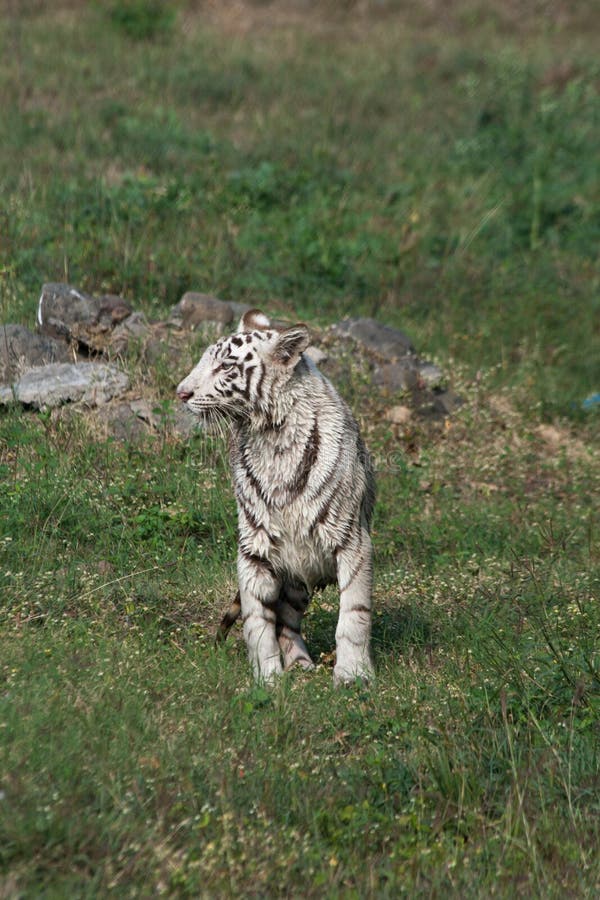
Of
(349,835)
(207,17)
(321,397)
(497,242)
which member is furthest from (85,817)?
(207,17)

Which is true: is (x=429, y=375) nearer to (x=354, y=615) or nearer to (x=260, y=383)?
(x=260, y=383)

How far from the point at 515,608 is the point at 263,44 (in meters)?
14.5

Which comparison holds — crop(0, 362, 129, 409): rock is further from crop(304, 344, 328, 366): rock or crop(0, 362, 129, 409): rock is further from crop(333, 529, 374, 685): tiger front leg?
crop(333, 529, 374, 685): tiger front leg

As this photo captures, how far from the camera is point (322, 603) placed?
759 cm

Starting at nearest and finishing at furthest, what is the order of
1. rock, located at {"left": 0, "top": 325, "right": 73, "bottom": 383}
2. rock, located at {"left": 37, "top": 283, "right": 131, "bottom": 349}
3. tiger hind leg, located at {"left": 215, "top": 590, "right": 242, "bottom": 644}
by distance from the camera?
tiger hind leg, located at {"left": 215, "top": 590, "right": 242, "bottom": 644}
rock, located at {"left": 0, "top": 325, "right": 73, "bottom": 383}
rock, located at {"left": 37, "top": 283, "right": 131, "bottom": 349}

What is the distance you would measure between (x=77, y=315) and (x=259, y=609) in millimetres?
4717

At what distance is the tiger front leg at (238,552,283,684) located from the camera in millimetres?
6145

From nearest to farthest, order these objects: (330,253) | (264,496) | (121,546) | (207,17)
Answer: (264,496), (121,546), (330,253), (207,17)

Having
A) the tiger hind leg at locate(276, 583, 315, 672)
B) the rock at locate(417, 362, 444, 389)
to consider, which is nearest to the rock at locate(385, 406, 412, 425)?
the rock at locate(417, 362, 444, 389)

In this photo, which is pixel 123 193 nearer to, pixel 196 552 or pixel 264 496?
pixel 196 552

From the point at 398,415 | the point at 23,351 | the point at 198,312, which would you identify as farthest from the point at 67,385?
the point at 398,415

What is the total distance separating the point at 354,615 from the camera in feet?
20.2

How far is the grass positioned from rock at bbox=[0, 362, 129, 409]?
0.87ft

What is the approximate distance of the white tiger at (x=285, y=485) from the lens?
20.2 ft
